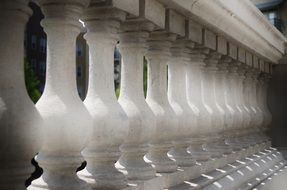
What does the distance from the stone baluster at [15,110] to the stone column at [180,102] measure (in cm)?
214

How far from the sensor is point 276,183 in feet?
20.6

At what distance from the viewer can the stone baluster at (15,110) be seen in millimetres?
2121

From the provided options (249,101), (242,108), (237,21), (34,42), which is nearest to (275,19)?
(249,101)

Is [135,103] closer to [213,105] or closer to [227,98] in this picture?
[213,105]

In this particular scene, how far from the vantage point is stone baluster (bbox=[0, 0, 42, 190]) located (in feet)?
6.96

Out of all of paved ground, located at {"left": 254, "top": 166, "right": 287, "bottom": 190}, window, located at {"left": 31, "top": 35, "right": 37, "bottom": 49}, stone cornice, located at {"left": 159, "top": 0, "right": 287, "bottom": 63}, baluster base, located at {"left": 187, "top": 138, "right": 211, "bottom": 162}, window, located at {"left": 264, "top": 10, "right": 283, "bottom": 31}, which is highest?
window, located at {"left": 31, "top": 35, "right": 37, "bottom": 49}

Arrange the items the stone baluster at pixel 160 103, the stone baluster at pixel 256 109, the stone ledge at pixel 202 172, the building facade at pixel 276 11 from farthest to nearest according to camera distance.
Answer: the building facade at pixel 276 11 → the stone baluster at pixel 256 109 → the stone baluster at pixel 160 103 → the stone ledge at pixel 202 172

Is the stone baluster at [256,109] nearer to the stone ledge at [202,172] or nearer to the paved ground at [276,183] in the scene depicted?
the stone ledge at [202,172]

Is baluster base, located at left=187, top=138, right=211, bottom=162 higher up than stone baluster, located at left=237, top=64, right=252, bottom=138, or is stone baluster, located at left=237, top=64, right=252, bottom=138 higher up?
stone baluster, located at left=237, top=64, right=252, bottom=138

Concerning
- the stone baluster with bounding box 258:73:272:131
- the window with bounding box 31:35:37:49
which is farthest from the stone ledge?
the window with bounding box 31:35:37:49

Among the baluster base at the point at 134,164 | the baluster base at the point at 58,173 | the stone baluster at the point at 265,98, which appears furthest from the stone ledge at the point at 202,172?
the stone baluster at the point at 265,98

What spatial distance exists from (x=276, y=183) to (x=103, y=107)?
404cm

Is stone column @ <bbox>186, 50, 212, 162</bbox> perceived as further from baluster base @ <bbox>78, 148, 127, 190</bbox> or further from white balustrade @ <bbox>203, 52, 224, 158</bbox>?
baluster base @ <bbox>78, 148, 127, 190</bbox>

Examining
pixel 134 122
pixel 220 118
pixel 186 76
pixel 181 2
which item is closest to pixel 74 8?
Answer: pixel 134 122
